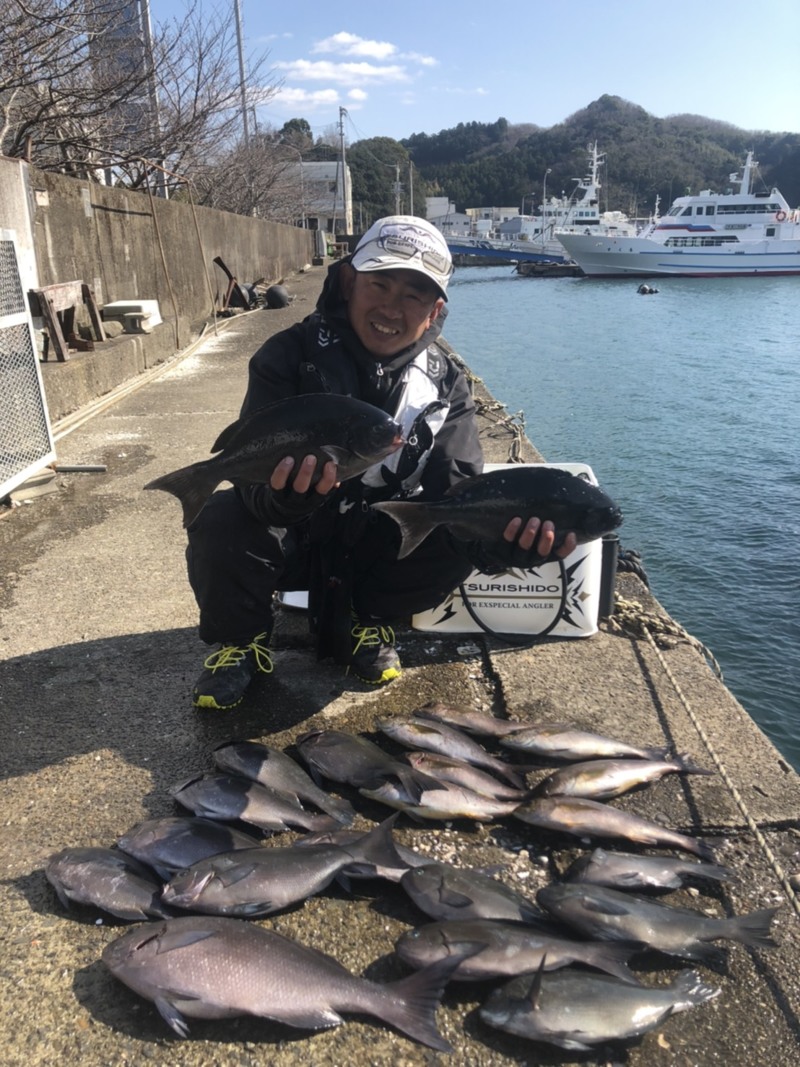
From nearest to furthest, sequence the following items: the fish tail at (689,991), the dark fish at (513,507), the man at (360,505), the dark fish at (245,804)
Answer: the fish tail at (689,991), the dark fish at (245,804), the dark fish at (513,507), the man at (360,505)

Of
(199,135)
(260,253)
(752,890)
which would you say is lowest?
(752,890)

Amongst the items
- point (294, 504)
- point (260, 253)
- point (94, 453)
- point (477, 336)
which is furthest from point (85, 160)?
point (477, 336)

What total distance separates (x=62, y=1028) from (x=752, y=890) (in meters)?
1.93

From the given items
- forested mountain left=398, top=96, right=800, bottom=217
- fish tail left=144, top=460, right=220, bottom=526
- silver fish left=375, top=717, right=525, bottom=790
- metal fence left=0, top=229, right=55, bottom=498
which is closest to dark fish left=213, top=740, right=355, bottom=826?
silver fish left=375, top=717, right=525, bottom=790

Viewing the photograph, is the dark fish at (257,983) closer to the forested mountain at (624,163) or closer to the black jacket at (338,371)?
the black jacket at (338,371)

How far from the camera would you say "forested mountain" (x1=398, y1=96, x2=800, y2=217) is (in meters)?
146

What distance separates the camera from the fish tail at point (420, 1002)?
1.76 metres

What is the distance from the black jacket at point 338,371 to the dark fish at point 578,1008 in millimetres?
1900

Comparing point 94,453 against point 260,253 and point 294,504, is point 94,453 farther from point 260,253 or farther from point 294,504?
point 260,253

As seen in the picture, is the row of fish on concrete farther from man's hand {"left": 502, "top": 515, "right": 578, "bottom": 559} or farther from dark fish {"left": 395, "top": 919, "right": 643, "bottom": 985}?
man's hand {"left": 502, "top": 515, "right": 578, "bottom": 559}

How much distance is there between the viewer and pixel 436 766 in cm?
268

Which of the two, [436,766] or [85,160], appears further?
[85,160]

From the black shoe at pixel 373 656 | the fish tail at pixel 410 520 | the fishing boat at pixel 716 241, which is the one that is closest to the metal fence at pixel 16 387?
the black shoe at pixel 373 656

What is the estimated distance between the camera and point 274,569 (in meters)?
3.14
